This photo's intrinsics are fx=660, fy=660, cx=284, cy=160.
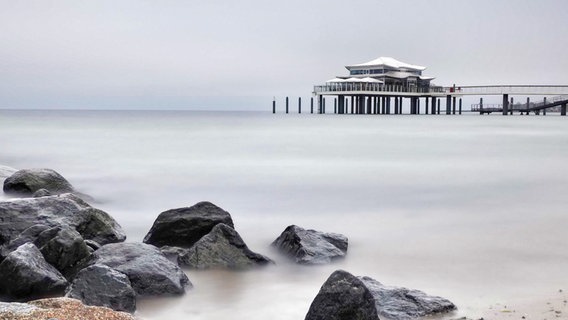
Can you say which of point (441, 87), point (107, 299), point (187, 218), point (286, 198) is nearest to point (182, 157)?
point (286, 198)

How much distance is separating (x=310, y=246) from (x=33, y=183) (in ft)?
16.1

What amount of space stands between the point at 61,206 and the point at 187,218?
1.25 m

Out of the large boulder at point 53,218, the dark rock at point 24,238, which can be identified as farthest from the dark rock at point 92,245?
the dark rock at point 24,238

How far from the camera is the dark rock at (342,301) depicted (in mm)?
3984

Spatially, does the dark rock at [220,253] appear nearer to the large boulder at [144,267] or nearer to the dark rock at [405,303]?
the large boulder at [144,267]

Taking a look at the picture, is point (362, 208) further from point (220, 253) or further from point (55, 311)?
point (55, 311)

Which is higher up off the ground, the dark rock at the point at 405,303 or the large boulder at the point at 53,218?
the large boulder at the point at 53,218

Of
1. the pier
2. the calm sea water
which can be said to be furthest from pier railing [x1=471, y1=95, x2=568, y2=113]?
the calm sea water

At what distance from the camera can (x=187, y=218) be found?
22.1 feet

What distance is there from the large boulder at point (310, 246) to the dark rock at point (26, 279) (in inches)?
95.8

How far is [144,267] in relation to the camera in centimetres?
521

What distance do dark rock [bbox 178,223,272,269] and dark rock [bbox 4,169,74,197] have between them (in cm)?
422

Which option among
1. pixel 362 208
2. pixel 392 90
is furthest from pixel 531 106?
pixel 362 208

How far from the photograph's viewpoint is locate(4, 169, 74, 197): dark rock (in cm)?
940
